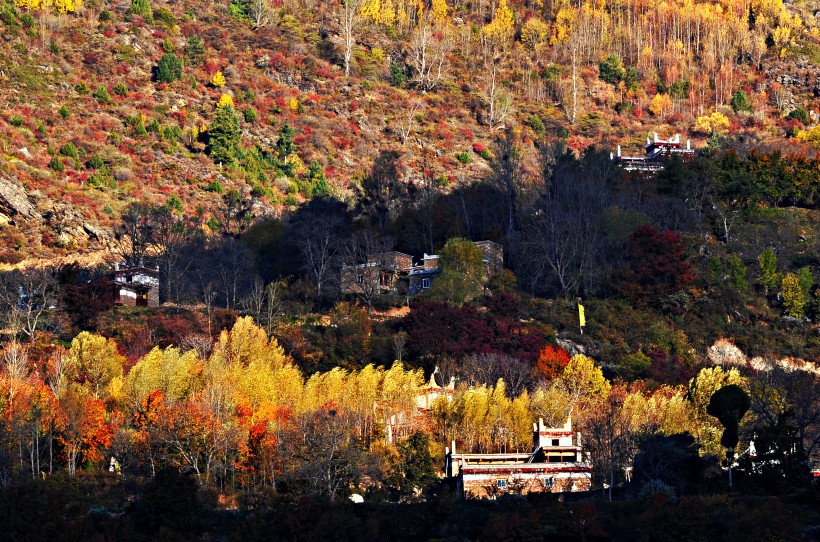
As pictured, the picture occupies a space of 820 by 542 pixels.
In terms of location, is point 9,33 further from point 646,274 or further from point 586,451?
point 586,451

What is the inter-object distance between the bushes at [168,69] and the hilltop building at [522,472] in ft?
279

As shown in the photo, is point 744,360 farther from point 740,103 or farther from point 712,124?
point 740,103

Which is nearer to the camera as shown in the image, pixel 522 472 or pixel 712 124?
pixel 522 472

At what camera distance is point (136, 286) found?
277ft

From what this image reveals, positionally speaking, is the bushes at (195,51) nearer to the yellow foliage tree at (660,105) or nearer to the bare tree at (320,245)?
the bare tree at (320,245)

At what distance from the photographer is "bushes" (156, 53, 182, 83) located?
435 feet

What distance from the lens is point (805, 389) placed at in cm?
5991

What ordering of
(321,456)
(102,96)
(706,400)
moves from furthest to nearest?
(102,96), (706,400), (321,456)

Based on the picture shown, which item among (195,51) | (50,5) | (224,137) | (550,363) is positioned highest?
(50,5)

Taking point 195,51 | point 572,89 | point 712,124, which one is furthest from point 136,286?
point 572,89

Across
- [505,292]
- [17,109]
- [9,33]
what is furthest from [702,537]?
[9,33]

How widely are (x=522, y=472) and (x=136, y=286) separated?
39.3 metres

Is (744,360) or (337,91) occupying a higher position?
(337,91)

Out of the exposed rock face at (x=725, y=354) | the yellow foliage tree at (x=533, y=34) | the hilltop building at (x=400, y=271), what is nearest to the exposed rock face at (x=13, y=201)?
the hilltop building at (x=400, y=271)
